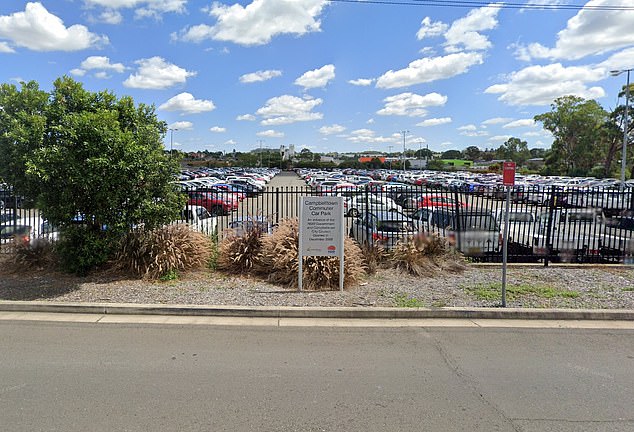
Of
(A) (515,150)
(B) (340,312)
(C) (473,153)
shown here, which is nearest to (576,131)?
(A) (515,150)

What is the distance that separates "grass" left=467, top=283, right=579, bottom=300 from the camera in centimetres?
645

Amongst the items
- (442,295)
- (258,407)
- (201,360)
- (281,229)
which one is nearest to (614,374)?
(442,295)

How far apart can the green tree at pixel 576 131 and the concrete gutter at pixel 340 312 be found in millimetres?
63311

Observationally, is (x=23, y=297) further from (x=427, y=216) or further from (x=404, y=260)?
(x=427, y=216)

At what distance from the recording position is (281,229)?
7926 mm

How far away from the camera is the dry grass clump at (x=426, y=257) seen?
800cm

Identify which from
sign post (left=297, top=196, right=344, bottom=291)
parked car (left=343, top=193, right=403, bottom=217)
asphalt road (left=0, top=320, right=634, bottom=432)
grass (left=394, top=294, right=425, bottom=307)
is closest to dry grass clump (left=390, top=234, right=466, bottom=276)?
parked car (left=343, top=193, right=403, bottom=217)

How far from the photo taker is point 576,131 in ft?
201

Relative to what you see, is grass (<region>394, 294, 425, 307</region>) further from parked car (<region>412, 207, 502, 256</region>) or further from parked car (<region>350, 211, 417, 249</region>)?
parked car (<region>412, 207, 502, 256</region>)

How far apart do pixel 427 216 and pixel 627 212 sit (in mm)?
5195

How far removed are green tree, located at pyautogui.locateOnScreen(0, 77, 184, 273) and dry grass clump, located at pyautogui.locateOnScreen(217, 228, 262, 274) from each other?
1315 millimetres

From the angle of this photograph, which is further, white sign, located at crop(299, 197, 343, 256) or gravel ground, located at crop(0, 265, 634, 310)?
white sign, located at crop(299, 197, 343, 256)

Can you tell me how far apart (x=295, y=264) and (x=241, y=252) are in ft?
4.49

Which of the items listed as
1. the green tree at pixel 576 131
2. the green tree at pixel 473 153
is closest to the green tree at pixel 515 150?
the green tree at pixel 473 153
